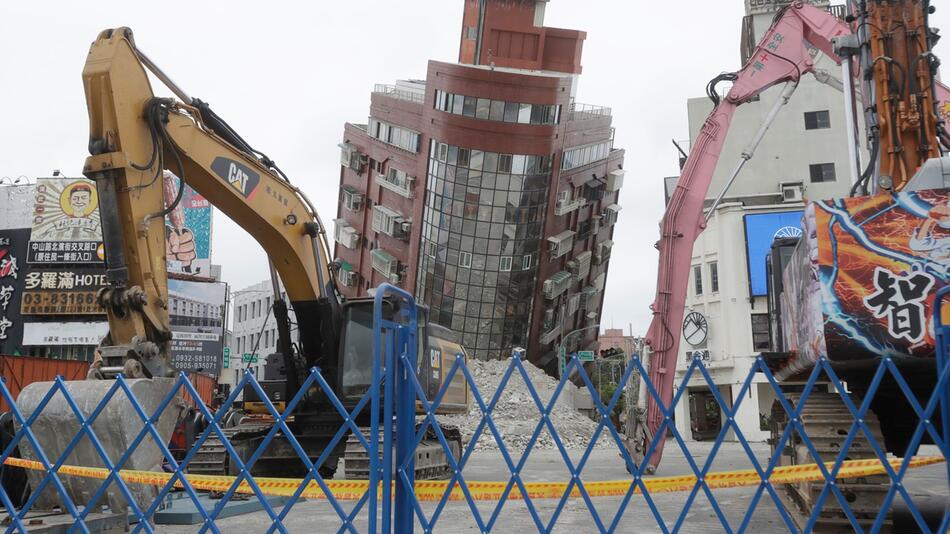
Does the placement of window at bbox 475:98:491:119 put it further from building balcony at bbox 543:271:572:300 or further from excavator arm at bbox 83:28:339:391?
excavator arm at bbox 83:28:339:391

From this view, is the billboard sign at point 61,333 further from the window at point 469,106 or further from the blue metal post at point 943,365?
the blue metal post at point 943,365

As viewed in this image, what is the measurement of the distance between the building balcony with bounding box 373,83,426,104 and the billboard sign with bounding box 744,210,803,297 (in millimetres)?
22954

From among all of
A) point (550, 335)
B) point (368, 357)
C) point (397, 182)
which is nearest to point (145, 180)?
point (368, 357)

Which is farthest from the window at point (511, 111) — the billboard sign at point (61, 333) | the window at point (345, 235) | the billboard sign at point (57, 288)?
the billboard sign at point (61, 333)

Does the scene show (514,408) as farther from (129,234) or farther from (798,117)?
(129,234)

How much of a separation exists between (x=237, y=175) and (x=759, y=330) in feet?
104

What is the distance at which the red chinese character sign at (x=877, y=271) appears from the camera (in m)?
6.66

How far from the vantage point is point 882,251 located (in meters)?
6.88

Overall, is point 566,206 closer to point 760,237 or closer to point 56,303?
point 760,237

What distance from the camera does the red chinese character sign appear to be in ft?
21.9

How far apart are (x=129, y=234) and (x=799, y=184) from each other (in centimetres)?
3942

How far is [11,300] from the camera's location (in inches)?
1813

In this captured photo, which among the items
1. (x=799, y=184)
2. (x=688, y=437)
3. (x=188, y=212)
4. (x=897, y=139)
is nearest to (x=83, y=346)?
(x=188, y=212)

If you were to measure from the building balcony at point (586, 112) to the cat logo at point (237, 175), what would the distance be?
43816 millimetres
